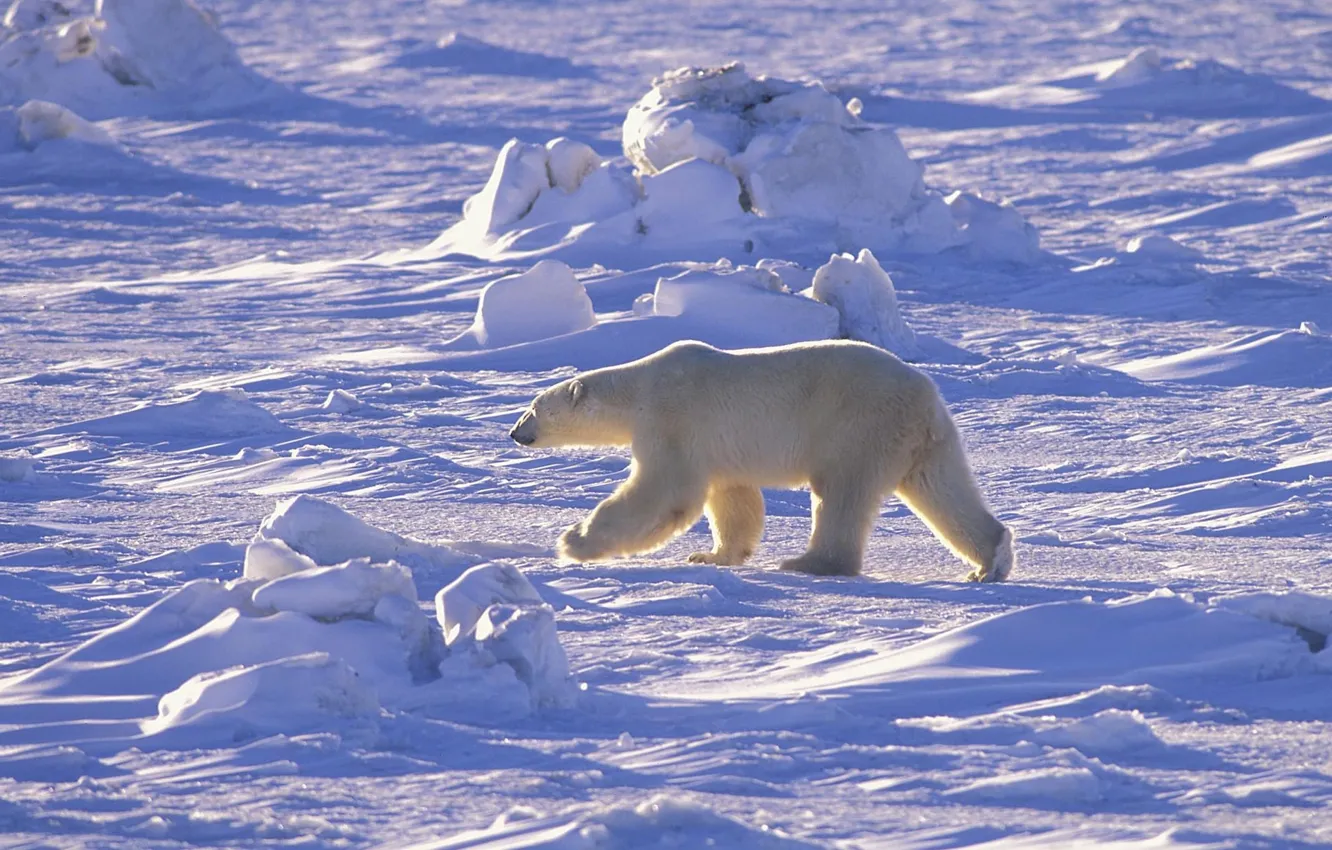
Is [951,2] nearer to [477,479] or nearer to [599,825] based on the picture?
[477,479]

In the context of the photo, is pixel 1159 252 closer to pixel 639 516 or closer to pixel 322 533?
pixel 639 516

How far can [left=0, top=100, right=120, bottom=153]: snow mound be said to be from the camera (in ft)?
58.6

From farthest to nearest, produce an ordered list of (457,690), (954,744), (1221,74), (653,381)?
(1221,74) < (653,381) < (457,690) < (954,744)

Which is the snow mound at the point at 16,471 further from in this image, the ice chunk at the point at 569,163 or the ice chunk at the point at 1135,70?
the ice chunk at the point at 1135,70

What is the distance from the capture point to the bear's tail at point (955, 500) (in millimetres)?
5699

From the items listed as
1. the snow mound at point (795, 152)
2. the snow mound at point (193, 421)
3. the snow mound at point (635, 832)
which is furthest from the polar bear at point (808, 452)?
the snow mound at point (795, 152)

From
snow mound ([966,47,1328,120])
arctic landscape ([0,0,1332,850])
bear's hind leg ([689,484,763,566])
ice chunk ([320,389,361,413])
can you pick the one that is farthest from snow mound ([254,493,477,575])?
snow mound ([966,47,1328,120])

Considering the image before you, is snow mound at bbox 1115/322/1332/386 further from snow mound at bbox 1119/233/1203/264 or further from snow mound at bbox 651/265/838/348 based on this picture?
snow mound at bbox 1119/233/1203/264

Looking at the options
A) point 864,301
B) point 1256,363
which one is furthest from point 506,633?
Result: point 1256,363

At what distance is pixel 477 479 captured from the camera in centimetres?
748

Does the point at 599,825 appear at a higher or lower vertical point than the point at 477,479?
higher

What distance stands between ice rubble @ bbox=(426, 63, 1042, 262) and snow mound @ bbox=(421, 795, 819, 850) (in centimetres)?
985

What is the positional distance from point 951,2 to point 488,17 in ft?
27.3

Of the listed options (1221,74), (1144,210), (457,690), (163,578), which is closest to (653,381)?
(163,578)
